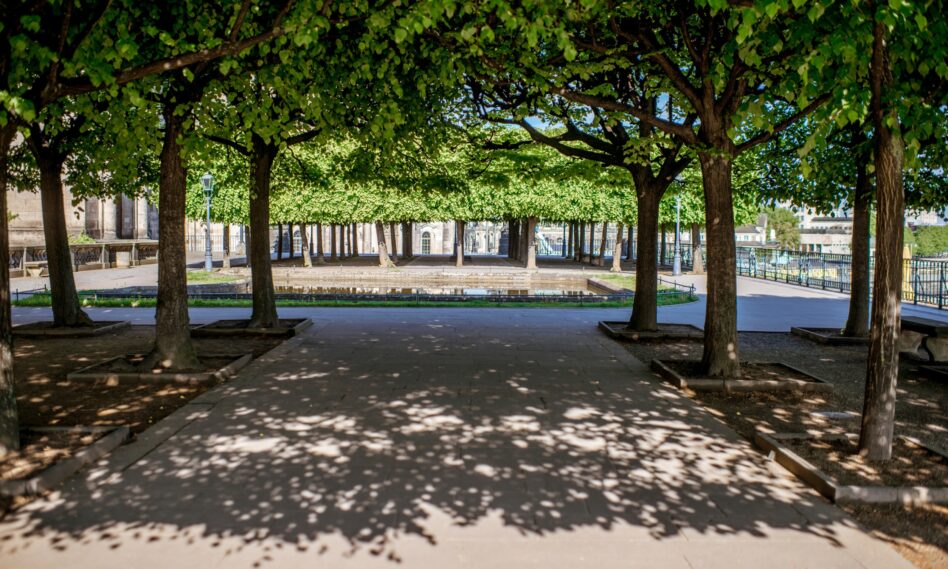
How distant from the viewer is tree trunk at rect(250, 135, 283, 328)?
13.4 meters

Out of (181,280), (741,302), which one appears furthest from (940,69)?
(741,302)

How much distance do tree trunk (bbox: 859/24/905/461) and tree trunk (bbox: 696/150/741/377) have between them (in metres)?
3.21

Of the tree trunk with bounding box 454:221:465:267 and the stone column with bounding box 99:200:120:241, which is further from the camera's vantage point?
the stone column with bounding box 99:200:120:241

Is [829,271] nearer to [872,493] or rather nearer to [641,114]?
[641,114]

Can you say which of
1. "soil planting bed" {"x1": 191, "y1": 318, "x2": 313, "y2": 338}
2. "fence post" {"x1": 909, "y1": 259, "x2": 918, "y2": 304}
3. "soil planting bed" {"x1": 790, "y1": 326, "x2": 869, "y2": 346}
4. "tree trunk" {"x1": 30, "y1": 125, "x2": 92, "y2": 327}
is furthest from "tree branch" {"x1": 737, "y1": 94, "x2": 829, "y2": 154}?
"fence post" {"x1": 909, "y1": 259, "x2": 918, "y2": 304}

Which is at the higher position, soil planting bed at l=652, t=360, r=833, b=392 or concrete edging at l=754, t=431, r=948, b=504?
soil planting bed at l=652, t=360, r=833, b=392

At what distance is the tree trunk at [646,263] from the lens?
13.2 m

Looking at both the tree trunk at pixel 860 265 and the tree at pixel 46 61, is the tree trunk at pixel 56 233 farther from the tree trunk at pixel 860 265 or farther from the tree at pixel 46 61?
the tree trunk at pixel 860 265

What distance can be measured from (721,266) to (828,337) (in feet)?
16.9

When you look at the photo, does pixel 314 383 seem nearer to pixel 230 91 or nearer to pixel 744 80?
pixel 230 91

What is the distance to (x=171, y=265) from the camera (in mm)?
9523

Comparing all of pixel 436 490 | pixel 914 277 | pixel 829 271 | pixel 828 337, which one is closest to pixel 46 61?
pixel 436 490

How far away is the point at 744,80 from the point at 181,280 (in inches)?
311

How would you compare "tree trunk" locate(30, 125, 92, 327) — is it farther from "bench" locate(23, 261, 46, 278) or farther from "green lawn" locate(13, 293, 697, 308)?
"bench" locate(23, 261, 46, 278)
